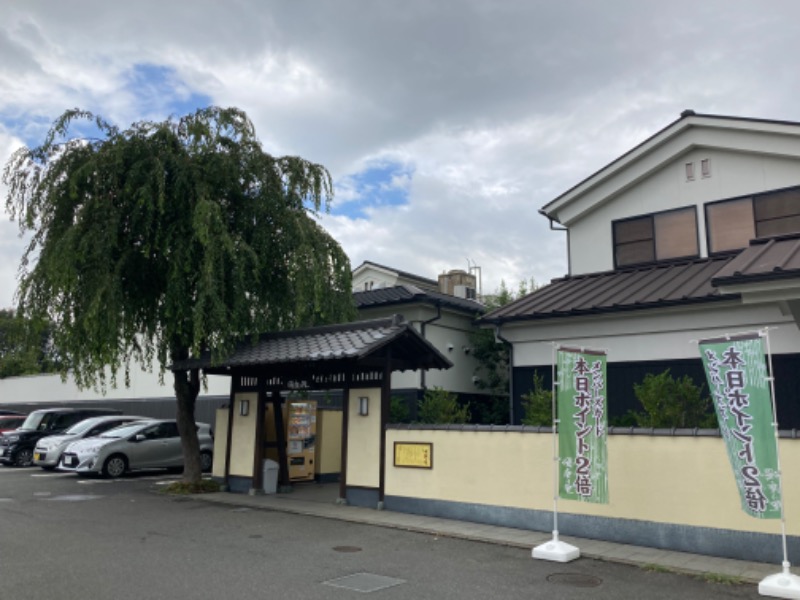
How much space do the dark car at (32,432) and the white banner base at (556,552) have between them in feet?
59.7

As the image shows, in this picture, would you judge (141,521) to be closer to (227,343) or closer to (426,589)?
(227,343)

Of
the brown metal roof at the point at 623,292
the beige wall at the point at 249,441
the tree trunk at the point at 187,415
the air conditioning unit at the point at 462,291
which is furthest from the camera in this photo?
the air conditioning unit at the point at 462,291

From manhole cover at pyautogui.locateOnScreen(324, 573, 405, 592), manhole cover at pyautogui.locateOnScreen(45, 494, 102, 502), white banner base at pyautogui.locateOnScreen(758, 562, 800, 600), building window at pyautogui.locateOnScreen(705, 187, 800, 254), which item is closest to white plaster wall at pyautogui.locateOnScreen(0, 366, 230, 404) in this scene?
manhole cover at pyautogui.locateOnScreen(45, 494, 102, 502)

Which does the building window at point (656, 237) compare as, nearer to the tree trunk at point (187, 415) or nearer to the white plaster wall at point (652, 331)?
the white plaster wall at point (652, 331)

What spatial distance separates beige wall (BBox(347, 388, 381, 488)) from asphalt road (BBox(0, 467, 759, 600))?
1.35 m

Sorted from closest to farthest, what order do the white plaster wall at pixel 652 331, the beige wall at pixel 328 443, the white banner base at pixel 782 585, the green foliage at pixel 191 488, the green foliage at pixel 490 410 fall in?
the white banner base at pixel 782 585
the white plaster wall at pixel 652 331
the green foliage at pixel 191 488
the beige wall at pixel 328 443
the green foliage at pixel 490 410

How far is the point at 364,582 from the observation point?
7.17 meters

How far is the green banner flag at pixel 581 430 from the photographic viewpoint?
8.77 metres

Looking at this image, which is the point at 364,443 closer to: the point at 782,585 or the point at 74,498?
the point at 74,498

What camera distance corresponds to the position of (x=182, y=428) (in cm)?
1535

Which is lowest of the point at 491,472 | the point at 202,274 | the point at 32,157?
the point at 491,472

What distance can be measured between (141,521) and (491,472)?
18.7ft

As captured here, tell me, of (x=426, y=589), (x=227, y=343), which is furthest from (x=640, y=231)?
(x=426, y=589)

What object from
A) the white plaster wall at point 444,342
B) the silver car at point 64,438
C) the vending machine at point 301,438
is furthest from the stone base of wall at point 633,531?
the silver car at point 64,438
